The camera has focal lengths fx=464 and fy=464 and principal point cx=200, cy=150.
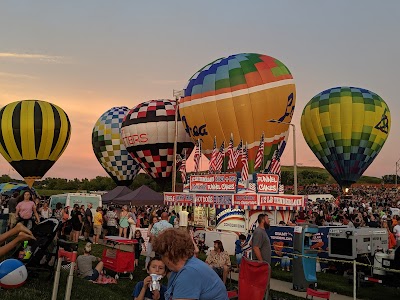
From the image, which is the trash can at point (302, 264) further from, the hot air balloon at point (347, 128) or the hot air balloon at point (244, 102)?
the hot air balloon at point (347, 128)

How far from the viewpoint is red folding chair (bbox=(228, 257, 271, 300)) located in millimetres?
7406

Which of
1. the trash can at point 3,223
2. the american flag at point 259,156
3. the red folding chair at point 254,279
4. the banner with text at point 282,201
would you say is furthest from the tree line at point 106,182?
the red folding chair at point 254,279

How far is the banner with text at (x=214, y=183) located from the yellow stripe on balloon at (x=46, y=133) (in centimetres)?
2065

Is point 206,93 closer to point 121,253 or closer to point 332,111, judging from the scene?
point 332,111

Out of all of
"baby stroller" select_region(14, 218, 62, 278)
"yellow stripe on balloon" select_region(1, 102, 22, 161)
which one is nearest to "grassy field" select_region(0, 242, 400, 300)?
"baby stroller" select_region(14, 218, 62, 278)

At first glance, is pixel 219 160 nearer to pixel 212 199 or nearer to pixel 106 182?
pixel 212 199

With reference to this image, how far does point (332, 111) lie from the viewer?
149 feet

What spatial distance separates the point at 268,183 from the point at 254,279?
53.5 feet

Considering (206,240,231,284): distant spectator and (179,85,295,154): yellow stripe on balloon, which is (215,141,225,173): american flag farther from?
(206,240,231,284): distant spectator

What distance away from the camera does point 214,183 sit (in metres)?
24.5

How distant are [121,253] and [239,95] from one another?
67.7ft

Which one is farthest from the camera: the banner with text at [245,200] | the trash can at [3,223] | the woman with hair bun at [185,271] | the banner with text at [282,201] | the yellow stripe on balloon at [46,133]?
the yellow stripe on balloon at [46,133]

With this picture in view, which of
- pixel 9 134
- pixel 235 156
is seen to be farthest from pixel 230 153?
pixel 9 134

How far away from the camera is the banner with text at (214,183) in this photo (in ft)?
76.8
